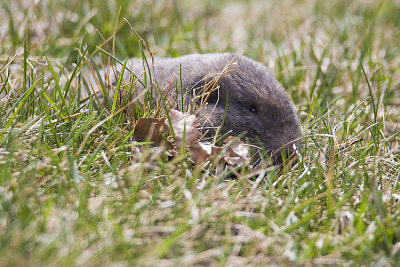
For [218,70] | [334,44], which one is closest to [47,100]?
[218,70]

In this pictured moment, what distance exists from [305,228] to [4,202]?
4.65 ft

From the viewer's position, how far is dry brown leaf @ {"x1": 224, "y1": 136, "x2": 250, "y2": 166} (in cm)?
310

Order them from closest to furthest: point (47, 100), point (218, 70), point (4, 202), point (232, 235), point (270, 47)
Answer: point (4, 202)
point (232, 235)
point (47, 100)
point (218, 70)
point (270, 47)

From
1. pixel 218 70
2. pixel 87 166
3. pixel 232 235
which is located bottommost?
pixel 232 235

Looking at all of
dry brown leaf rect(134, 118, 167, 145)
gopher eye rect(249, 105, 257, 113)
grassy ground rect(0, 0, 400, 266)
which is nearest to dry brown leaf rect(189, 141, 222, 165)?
grassy ground rect(0, 0, 400, 266)

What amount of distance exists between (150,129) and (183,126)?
0.69 ft

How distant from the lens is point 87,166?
2779 millimetres

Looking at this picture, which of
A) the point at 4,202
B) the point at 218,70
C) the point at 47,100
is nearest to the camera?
the point at 4,202

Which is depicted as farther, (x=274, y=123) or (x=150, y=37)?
(x=150, y=37)

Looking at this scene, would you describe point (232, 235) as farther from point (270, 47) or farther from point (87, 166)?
point (270, 47)

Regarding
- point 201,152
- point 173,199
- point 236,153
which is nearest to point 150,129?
point 201,152

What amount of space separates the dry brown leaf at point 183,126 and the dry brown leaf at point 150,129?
0.31 feet

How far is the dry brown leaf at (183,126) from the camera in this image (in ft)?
10.4

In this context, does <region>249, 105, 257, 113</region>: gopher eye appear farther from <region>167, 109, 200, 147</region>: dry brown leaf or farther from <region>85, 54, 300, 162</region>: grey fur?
<region>167, 109, 200, 147</region>: dry brown leaf
